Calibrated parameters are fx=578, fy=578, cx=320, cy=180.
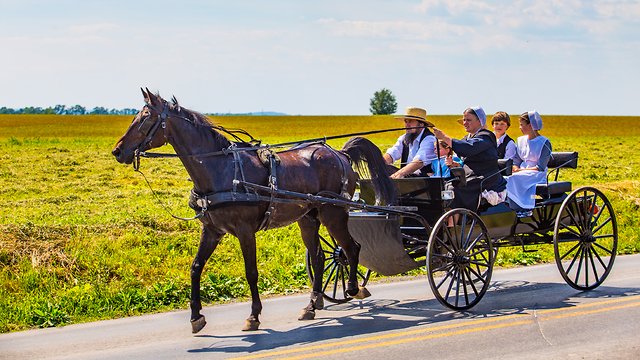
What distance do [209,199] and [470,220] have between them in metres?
3.12

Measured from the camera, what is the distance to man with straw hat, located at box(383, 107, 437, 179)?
7.51 meters

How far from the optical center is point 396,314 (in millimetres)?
6617

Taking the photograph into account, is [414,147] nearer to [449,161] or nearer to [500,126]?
[449,161]

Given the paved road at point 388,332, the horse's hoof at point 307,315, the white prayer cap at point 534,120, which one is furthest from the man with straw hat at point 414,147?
the horse's hoof at point 307,315

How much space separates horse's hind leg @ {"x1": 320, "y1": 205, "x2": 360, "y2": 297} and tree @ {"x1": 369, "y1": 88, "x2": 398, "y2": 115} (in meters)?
106

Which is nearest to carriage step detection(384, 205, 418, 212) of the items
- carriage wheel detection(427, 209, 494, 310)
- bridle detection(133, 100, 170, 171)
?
carriage wheel detection(427, 209, 494, 310)

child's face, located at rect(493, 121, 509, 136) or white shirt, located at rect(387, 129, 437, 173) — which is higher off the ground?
child's face, located at rect(493, 121, 509, 136)

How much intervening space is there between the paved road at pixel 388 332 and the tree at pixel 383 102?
106 m

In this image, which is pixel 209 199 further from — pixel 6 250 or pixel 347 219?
pixel 6 250

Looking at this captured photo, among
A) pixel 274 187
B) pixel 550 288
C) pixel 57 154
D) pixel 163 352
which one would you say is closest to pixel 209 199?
pixel 274 187

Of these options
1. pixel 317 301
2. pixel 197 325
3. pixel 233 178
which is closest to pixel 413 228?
pixel 317 301

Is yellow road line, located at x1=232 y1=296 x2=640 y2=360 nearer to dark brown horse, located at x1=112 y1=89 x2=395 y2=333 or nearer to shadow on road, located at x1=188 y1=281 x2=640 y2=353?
shadow on road, located at x1=188 y1=281 x2=640 y2=353

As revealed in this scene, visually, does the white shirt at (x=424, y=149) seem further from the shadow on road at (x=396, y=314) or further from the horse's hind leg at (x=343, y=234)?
the shadow on road at (x=396, y=314)

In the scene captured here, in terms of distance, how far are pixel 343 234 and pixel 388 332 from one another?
1.49 metres
